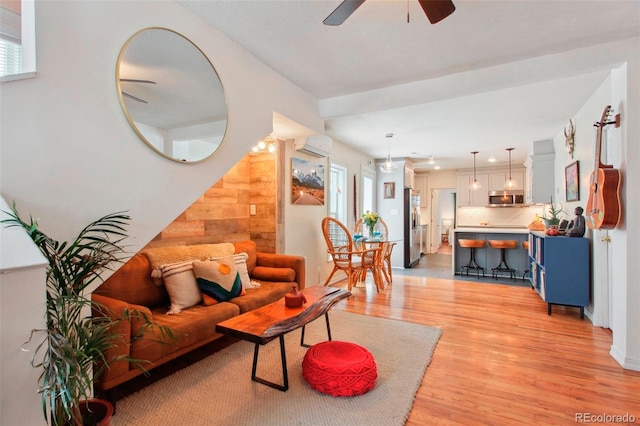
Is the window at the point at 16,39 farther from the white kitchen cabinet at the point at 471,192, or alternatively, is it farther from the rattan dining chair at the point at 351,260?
→ the white kitchen cabinet at the point at 471,192

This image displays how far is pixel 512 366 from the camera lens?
2404 millimetres

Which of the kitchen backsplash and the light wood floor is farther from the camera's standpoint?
the kitchen backsplash

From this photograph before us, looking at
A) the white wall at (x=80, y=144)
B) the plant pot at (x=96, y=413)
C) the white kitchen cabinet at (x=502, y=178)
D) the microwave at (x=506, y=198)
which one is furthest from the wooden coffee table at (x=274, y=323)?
the white kitchen cabinet at (x=502, y=178)

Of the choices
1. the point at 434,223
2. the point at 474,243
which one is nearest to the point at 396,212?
the point at 474,243

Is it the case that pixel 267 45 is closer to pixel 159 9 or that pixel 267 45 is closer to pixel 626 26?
pixel 159 9

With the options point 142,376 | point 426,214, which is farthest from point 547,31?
point 426,214

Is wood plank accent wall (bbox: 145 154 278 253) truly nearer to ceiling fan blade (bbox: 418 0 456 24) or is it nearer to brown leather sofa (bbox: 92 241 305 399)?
brown leather sofa (bbox: 92 241 305 399)

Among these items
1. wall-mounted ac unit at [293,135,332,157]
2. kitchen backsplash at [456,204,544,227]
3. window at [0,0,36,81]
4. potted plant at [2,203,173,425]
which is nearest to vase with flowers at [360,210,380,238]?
wall-mounted ac unit at [293,135,332,157]

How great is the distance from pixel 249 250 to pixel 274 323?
168 centimetres

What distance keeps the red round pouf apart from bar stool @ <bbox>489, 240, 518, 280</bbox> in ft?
15.4

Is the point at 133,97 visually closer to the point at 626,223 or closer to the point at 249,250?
Result: the point at 249,250

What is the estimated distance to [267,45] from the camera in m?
2.54

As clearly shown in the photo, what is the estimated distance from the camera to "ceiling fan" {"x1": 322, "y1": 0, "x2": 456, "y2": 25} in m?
1.57

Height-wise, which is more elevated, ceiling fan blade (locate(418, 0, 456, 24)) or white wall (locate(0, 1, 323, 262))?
ceiling fan blade (locate(418, 0, 456, 24))
